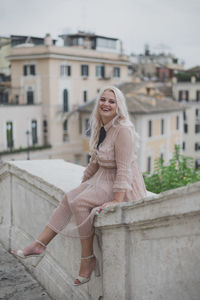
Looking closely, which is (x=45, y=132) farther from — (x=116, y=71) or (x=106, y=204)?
(x=106, y=204)

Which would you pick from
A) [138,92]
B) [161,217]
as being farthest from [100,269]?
[138,92]

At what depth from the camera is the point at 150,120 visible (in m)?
28.1

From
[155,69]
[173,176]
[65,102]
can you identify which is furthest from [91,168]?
[155,69]

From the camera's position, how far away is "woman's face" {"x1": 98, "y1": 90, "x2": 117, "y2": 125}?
2.58 metres

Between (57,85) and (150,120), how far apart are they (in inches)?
288

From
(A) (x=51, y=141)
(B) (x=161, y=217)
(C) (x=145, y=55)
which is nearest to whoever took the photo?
(B) (x=161, y=217)

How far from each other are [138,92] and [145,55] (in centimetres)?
2220

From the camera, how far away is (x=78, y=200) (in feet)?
7.91

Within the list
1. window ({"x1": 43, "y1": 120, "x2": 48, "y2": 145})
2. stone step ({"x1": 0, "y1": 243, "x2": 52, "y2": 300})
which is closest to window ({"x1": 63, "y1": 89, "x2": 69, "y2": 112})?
window ({"x1": 43, "y1": 120, "x2": 48, "y2": 145})

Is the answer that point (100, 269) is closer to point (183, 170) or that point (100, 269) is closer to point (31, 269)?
point (31, 269)

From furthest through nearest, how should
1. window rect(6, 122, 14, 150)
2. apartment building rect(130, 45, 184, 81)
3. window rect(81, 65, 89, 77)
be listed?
apartment building rect(130, 45, 184, 81) < window rect(81, 65, 89, 77) < window rect(6, 122, 14, 150)

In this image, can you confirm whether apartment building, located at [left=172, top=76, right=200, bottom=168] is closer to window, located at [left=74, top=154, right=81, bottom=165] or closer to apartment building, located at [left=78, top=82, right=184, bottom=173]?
apartment building, located at [left=78, top=82, right=184, bottom=173]

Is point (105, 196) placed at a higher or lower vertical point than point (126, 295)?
higher

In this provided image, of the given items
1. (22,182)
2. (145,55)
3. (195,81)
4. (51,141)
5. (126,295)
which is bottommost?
(51,141)
